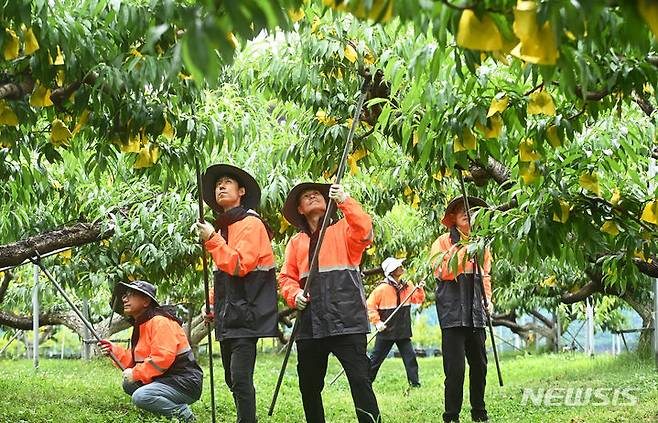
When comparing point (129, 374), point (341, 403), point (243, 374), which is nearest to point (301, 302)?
point (243, 374)

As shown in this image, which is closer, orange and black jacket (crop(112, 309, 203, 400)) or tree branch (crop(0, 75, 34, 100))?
tree branch (crop(0, 75, 34, 100))

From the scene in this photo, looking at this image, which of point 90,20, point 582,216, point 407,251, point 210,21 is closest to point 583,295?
point 407,251

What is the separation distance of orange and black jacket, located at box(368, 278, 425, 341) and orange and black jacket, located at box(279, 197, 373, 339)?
514cm

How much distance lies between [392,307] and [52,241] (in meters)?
4.66

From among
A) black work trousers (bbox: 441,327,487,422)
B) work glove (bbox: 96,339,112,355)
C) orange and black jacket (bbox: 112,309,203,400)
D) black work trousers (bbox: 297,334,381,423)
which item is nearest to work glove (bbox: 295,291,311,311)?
black work trousers (bbox: 297,334,381,423)

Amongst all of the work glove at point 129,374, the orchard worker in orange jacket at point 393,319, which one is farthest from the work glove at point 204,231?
the orchard worker in orange jacket at point 393,319

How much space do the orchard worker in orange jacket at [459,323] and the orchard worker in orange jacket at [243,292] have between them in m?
1.14

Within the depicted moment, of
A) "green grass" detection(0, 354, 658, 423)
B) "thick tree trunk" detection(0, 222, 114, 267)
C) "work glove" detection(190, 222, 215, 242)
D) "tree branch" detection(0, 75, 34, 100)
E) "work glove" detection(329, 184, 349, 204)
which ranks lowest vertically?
"green grass" detection(0, 354, 658, 423)

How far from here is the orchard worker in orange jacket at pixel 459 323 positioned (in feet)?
17.4

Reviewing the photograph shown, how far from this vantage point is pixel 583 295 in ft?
36.5

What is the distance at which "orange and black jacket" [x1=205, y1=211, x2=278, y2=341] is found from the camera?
180 inches

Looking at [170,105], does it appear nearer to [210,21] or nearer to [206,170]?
[206,170]

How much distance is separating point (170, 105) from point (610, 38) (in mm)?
2325

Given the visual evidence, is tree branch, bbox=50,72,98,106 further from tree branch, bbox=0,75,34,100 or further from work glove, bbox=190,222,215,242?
work glove, bbox=190,222,215,242
